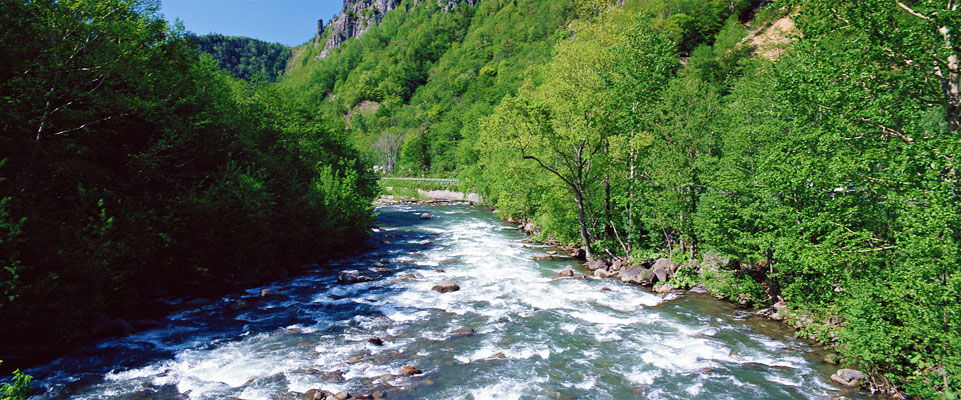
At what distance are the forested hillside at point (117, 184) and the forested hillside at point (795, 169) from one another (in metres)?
13.4

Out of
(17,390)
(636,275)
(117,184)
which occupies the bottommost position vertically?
(636,275)

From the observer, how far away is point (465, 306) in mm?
18438

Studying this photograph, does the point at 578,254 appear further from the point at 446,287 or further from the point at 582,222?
the point at 446,287

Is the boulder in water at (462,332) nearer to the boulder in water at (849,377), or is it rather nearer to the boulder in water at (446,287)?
the boulder in water at (446,287)

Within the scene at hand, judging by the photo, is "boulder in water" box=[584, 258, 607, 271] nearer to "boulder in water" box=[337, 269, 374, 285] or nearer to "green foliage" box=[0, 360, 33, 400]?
"boulder in water" box=[337, 269, 374, 285]

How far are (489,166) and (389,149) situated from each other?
7403 centimetres

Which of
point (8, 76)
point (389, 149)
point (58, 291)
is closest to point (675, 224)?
point (58, 291)

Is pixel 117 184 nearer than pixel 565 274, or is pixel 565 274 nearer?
pixel 117 184

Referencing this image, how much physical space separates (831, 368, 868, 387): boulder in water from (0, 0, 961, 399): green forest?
0.94 ft

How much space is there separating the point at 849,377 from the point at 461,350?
10.2 metres

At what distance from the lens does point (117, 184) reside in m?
17.6

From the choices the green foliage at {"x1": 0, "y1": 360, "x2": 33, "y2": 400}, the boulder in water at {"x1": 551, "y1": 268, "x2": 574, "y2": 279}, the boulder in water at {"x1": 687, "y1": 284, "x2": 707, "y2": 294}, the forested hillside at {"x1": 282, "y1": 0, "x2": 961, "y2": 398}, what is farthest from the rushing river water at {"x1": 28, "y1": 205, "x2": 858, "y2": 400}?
the green foliage at {"x1": 0, "y1": 360, "x2": 33, "y2": 400}

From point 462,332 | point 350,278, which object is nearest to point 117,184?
point 350,278

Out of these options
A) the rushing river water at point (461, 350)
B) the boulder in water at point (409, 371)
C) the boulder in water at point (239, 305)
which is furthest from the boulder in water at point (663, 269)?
the boulder in water at point (239, 305)
